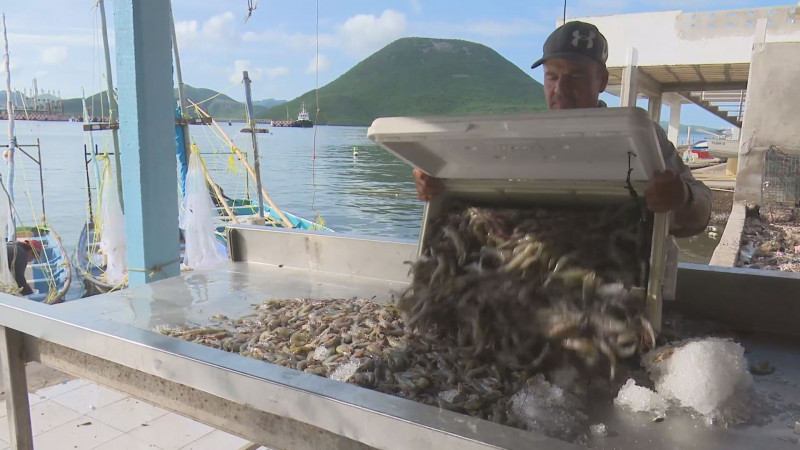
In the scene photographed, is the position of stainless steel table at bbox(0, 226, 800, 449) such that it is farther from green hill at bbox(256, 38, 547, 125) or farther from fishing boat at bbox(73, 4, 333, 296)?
green hill at bbox(256, 38, 547, 125)

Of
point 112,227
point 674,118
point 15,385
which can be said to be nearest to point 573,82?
point 15,385

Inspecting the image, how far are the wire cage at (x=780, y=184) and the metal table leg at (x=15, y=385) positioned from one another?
15185 millimetres

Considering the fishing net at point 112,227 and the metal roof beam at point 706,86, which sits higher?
the metal roof beam at point 706,86

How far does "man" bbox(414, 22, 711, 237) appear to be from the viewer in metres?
2.32

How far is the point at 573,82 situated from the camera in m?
2.65

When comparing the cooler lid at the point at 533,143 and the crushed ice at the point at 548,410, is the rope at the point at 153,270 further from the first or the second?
the crushed ice at the point at 548,410

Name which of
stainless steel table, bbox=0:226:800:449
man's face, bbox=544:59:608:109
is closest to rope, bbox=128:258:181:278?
stainless steel table, bbox=0:226:800:449

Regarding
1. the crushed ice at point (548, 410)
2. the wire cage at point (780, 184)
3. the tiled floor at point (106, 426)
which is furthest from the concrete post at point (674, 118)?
the crushed ice at point (548, 410)

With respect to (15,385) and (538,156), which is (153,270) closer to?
(15,385)

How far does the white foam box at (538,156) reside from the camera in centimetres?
170

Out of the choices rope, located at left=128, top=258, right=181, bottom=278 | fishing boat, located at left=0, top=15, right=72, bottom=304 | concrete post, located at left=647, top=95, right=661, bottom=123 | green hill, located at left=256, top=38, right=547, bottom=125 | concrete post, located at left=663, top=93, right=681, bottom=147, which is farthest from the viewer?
green hill, located at left=256, top=38, right=547, bottom=125

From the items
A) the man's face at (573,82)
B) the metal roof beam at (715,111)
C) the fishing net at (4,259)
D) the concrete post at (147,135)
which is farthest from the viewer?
the metal roof beam at (715,111)

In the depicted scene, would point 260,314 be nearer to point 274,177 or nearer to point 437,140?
point 437,140

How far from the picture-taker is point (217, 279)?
12.1 ft
